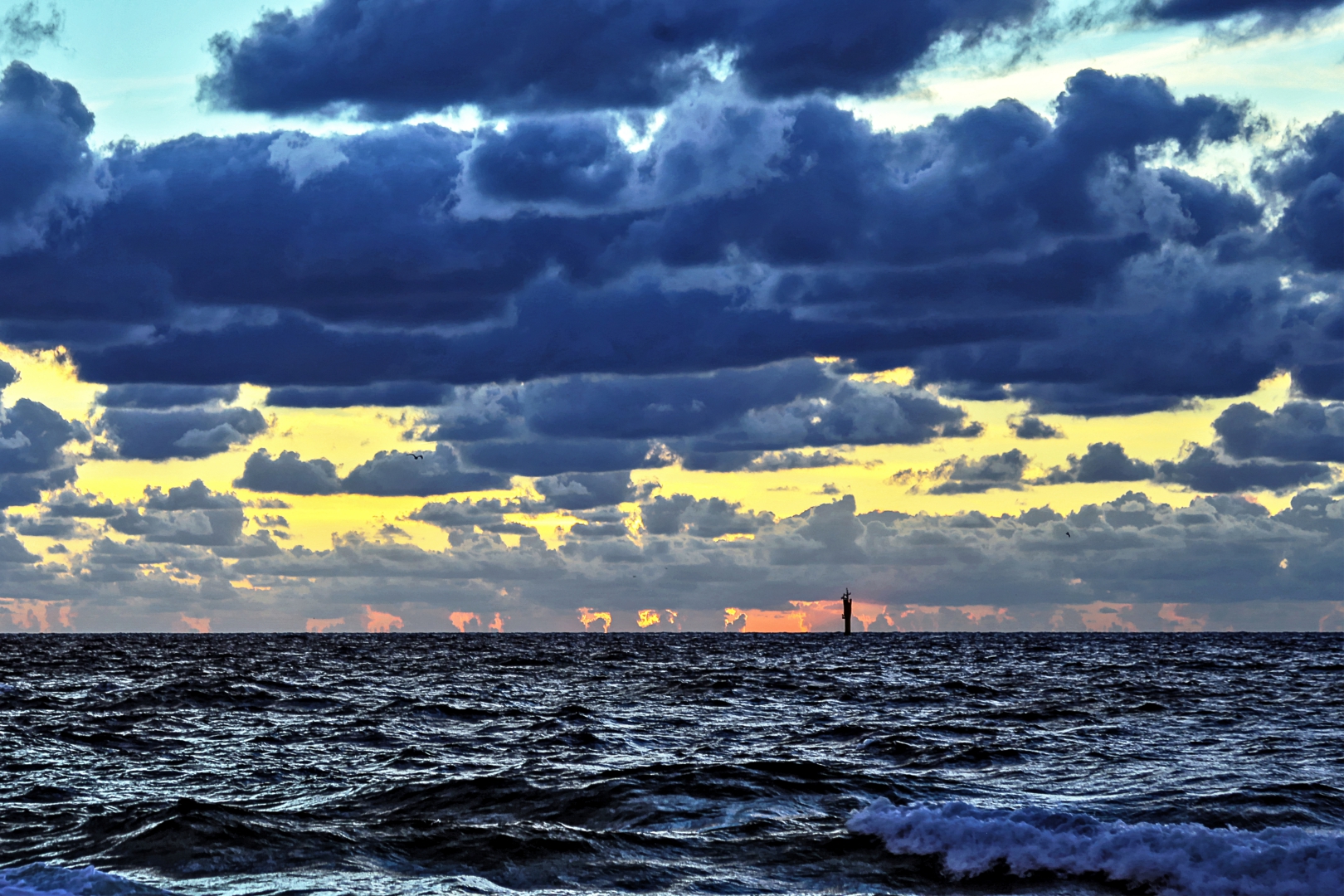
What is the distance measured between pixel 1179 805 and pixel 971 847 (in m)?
5.47

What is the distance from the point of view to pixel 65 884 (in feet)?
48.3

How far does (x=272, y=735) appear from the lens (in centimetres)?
3272

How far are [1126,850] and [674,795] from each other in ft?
26.5

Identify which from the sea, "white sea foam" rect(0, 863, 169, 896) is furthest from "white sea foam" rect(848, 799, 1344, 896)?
"white sea foam" rect(0, 863, 169, 896)

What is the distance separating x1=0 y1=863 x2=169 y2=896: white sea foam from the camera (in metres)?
14.3

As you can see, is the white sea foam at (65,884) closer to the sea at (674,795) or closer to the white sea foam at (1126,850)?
the sea at (674,795)

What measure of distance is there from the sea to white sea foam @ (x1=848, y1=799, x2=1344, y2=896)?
48mm

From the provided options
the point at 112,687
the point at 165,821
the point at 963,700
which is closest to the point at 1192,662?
the point at 963,700

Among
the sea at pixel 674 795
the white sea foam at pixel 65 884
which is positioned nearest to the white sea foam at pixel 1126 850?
the sea at pixel 674 795

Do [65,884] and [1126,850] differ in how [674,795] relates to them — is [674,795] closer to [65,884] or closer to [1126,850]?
[1126,850]

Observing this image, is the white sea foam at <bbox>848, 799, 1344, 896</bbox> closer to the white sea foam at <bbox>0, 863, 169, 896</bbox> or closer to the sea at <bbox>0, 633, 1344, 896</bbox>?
the sea at <bbox>0, 633, 1344, 896</bbox>

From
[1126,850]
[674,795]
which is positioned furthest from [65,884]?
[1126,850]

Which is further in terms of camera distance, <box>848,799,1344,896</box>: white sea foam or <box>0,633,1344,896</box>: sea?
<box>0,633,1344,896</box>: sea

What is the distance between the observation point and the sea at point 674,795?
53.7 ft
